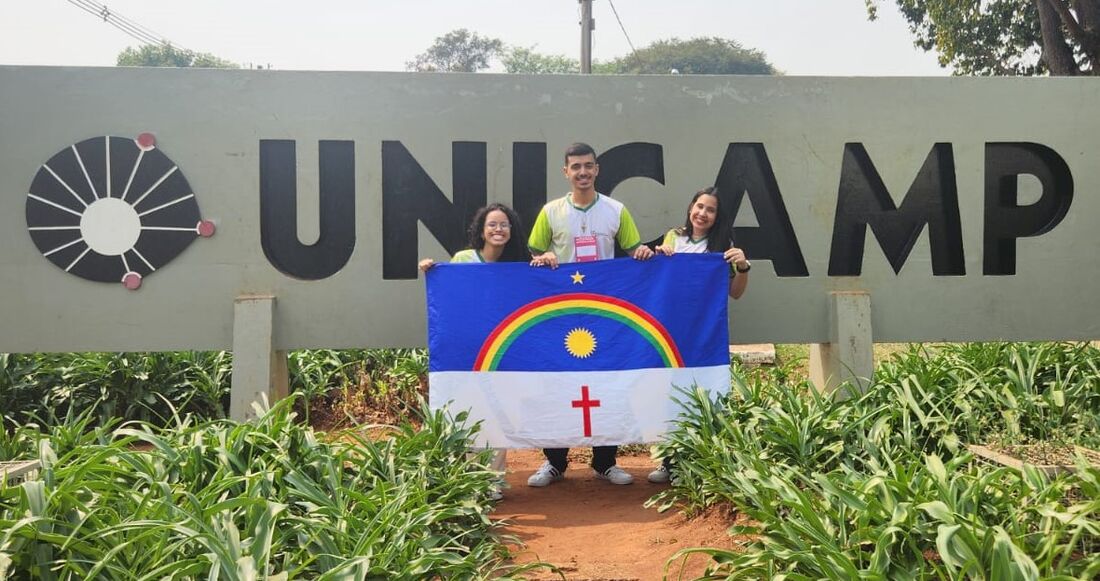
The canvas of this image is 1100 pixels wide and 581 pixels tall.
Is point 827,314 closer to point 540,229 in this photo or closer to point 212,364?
point 540,229

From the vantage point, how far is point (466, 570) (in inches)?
130

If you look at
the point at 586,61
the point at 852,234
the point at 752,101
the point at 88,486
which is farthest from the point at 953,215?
the point at 586,61

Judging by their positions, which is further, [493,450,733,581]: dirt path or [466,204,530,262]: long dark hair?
[466,204,530,262]: long dark hair

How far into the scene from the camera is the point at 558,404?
503 cm

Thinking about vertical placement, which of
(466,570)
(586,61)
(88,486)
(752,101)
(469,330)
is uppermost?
(586,61)

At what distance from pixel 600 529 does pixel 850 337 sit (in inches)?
87.3

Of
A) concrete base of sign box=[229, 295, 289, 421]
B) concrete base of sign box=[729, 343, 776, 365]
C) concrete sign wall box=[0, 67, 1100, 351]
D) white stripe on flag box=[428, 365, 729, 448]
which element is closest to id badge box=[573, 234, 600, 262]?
white stripe on flag box=[428, 365, 729, 448]

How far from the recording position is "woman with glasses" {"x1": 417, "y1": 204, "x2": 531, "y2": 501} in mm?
5020

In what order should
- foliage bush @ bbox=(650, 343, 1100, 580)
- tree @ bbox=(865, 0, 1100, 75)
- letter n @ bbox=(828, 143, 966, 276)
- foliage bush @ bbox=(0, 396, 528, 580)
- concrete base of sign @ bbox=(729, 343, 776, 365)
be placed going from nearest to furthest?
foliage bush @ bbox=(0, 396, 528, 580) < foliage bush @ bbox=(650, 343, 1100, 580) < letter n @ bbox=(828, 143, 966, 276) < concrete base of sign @ bbox=(729, 343, 776, 365) < tree @ bbox=(865, 0, 1100, 75)

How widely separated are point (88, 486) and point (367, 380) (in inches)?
174

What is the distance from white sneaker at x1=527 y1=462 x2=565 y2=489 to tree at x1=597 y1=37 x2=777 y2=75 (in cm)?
4877

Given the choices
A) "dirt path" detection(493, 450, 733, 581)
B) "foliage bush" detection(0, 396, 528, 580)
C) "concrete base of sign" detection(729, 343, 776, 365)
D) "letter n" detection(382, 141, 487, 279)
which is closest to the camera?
"foliage bush" detection(0, 396, 528, 580)

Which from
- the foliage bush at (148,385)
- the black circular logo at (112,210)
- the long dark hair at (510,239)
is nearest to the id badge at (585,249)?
the long dark hair at (510,239)

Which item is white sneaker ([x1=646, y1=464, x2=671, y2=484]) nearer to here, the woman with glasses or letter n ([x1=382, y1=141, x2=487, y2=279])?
the woman with glasses
